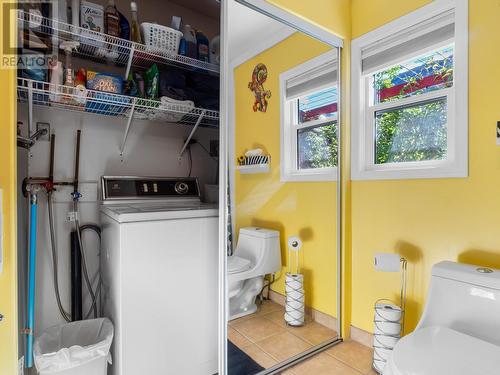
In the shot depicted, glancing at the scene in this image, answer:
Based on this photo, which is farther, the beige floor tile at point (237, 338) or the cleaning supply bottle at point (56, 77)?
the beige floor tile at point (237, 338)

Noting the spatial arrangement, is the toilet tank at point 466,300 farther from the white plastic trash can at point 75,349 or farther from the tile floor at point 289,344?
the white plastic trash can at point 75,349

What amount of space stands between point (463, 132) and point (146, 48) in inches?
71.2

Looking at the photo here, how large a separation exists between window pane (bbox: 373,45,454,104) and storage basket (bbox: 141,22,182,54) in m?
1.42

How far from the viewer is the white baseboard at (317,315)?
2086 mm

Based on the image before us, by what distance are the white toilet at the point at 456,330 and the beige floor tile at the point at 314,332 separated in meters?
0.78

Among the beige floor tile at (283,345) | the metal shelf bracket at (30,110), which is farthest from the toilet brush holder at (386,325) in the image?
the metal shelf bracket at (30,110)

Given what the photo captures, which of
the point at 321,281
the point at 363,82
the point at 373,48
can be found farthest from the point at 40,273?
the point at 373,48

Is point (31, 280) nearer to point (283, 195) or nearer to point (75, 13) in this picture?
point (75, 13)

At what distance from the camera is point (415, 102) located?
6.11 ft

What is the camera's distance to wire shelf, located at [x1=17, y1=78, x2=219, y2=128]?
139 cm

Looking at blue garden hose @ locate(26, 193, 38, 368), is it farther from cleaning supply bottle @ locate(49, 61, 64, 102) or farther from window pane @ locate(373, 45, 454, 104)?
window pane @ locate(373, 45, 454, 104)

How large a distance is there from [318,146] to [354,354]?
149 cm

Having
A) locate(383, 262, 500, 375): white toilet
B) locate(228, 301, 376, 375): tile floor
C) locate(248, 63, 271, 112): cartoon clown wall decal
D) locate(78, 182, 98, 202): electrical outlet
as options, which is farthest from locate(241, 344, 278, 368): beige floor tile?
locate(248, 63, 271, 112): cartoon clown wall decal

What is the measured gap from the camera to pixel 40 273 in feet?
5.27
